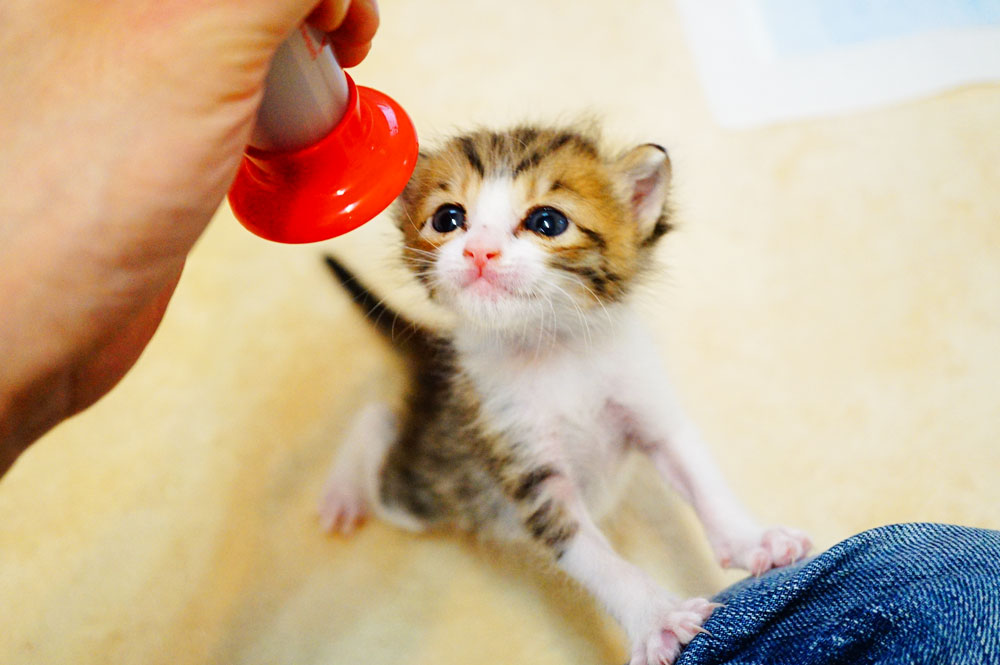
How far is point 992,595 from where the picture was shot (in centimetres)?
90

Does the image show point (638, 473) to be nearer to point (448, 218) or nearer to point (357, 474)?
point (357, 474)

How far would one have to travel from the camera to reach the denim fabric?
889 mm

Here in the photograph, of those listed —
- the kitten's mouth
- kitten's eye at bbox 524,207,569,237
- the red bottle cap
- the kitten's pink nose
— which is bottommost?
the kitten's mouth

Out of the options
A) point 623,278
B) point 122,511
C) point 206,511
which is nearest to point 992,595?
point 623,278

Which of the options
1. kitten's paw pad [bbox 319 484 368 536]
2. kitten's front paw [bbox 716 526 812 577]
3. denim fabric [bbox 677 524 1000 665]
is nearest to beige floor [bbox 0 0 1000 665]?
kitten's paw pad [bbox 319 484 368 536]

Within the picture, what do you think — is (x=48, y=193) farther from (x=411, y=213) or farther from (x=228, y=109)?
(x=411, y=213)

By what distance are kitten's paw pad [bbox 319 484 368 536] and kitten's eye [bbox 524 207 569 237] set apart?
76 centimetres

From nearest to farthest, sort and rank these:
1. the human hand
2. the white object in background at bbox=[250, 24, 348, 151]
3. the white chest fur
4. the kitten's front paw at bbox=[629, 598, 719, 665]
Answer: the human hand → the white object in background at bbox=[250, 24, 348, 151] → the kitten's front paw at bbox=[629, 598, 719, 665] → the white chest fur

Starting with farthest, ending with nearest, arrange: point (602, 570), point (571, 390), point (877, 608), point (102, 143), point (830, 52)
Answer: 1. point (830, 52)
2. point (571, 390)
3. point (602, 570)
4. point (877, 608)
5. point (102, 143)

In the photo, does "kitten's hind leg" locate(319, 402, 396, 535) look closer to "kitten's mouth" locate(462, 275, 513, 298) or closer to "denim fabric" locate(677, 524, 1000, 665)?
"kitten's mouth" locate(462, 275, 513, 298)

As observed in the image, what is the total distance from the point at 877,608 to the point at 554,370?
63cm

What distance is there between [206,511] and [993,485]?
1.66m

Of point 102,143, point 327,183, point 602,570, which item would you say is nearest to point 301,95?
point 327,183

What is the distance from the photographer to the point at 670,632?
107 cm
